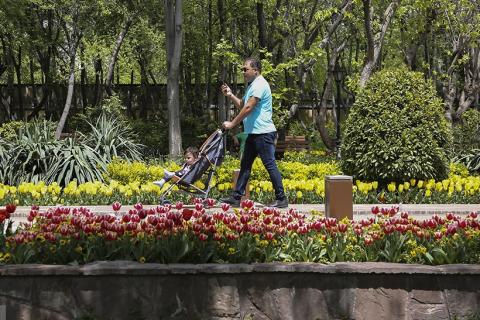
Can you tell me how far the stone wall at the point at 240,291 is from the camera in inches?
214

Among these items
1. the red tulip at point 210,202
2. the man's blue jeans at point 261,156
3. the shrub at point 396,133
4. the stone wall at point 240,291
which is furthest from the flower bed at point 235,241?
the shrub at point 396,133

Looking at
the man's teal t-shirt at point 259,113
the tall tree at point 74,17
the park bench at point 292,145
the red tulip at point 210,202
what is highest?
the tall tree at point 74,17

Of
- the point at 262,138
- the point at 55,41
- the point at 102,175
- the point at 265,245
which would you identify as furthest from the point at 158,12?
the point at 265,245

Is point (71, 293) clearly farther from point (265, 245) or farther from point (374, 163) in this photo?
point (374, 163)

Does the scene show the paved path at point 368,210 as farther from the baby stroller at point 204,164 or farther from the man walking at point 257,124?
the man walking at point 257,124

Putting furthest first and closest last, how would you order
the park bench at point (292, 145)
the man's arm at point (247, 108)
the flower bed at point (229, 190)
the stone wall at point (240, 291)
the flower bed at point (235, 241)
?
the park bench at point (292, 145)
the flower bed at point (229, 190)
the man's arm at point (247, 108)
the flower bed at point (235, 241)
the stone wall at point (240, 291)

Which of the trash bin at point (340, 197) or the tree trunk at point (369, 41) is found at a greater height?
the tree trunk at point (369, 41)

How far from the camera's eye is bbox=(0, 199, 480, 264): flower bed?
19.4 ft

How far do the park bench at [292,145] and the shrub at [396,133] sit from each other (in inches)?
468

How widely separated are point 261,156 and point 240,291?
5063mm

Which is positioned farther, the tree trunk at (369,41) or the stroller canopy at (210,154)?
the tree trunk at (369,41)

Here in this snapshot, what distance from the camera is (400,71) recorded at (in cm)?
1484

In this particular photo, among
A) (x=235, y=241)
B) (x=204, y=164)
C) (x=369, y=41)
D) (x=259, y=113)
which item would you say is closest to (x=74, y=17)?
(x=369, y=41)

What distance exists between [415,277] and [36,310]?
2.65 m
